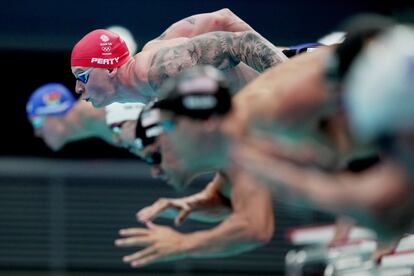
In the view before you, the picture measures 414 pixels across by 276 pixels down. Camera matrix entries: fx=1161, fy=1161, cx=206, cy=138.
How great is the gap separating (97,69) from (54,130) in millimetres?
4287

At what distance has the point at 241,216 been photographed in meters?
5.79

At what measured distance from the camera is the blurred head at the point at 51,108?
1232 centimetres

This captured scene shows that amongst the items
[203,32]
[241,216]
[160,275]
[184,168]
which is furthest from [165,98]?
[160,275]

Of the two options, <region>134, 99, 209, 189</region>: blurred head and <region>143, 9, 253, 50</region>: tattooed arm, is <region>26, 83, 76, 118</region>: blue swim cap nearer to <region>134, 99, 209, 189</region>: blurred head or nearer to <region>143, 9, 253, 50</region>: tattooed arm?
<region>143, 9, 253, 50</region>: tattooed arm

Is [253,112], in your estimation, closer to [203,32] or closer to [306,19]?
[203,32]

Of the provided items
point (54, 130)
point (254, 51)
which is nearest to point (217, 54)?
point (254, 51)

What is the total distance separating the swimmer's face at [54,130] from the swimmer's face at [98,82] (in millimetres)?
4081

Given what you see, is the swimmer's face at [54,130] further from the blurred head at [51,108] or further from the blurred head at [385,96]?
the blurred head at [385,96]

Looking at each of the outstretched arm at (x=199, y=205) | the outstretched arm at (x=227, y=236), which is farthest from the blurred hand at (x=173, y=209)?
the outstretched arm at (x=227, y=236)

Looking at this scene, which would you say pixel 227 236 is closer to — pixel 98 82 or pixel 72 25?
pixel 98 82

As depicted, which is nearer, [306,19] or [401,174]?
[401,174]

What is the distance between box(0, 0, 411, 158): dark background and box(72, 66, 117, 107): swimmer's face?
5.38 m

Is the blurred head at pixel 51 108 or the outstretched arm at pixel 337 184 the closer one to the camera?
the outstretched arm at pixel 337 184

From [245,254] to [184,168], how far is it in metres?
8.62
